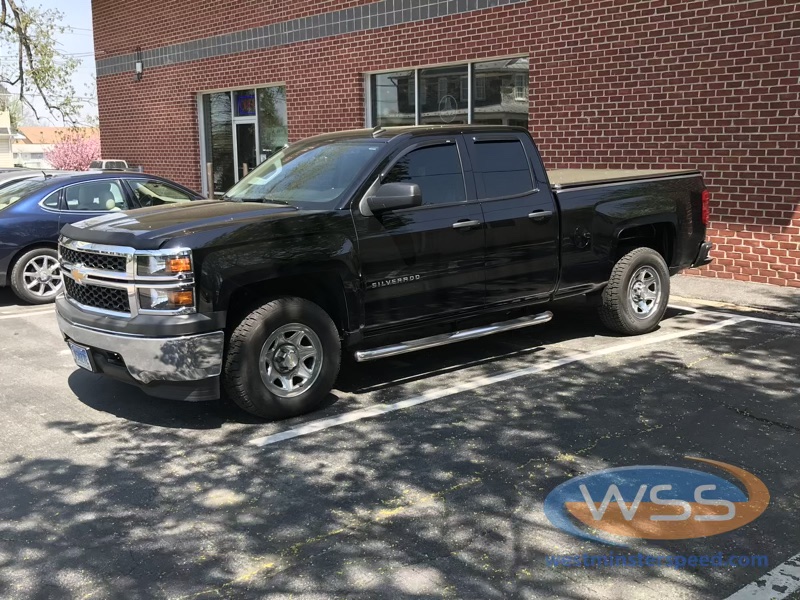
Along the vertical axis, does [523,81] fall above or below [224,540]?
above

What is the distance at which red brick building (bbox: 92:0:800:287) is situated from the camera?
31.3ft

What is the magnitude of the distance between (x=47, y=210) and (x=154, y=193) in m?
1.31

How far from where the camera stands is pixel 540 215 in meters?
6.72

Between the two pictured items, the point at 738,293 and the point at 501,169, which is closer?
the point at 501,169

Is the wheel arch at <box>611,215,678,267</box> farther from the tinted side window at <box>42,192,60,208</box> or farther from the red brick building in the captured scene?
the tinted side window at <box>42,192,60,208</box>

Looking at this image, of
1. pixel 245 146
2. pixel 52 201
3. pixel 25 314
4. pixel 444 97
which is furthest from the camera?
pixel 245 146

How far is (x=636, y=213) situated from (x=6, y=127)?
6111cm

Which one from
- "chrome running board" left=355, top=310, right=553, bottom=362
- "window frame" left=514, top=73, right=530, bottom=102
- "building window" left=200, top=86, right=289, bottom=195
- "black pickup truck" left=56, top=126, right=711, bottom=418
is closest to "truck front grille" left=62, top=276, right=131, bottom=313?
"black pickup truck" left=56, top=126, right=711, bottom=418

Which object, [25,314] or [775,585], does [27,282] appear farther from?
[775,585]

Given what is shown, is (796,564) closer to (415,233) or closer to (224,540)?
(224,540)

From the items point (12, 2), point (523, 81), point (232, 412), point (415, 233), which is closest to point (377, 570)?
point (232, 412)

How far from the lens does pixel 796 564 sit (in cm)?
355

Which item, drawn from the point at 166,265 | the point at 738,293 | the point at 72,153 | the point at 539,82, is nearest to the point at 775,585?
the point at 166,265

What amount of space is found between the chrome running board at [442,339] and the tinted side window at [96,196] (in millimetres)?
5553
